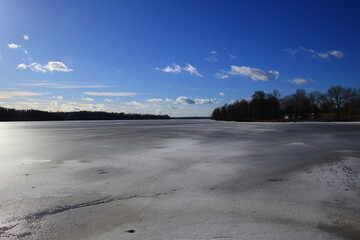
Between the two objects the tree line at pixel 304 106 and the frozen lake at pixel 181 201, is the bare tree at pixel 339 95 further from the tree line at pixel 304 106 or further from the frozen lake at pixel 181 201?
the frozen lake at pixel 181 201

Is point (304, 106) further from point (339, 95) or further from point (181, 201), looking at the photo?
point (181, 201)

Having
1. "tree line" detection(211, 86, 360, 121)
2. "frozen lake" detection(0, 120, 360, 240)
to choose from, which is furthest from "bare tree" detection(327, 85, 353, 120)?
"frozen lake" detection(0, 120, 360, 240)

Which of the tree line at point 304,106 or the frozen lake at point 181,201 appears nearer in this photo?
the frozen lake at point 181,201

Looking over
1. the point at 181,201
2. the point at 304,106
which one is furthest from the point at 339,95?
the point at 181,201

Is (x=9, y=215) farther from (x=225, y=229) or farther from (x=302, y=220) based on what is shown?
(x=302, y=220)

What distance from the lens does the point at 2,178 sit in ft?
22.0

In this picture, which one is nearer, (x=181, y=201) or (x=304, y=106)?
(x=181, y=201)

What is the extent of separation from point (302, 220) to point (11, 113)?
175 metres

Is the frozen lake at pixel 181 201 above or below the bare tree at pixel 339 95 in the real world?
below

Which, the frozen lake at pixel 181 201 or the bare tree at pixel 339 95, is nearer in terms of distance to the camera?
the frozen lake at pixel 181 201

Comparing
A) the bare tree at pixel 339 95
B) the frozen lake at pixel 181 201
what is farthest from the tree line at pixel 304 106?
the frozen lake at pixel 181 201

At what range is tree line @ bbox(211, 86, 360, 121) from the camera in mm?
86812

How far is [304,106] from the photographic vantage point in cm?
9525

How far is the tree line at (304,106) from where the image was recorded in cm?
8681
